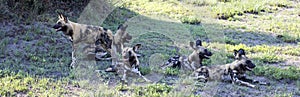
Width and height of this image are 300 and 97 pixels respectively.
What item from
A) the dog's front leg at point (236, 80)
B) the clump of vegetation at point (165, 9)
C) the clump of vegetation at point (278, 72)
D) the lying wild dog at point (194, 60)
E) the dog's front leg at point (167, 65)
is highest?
the clump of vegetation at point (165, 9)

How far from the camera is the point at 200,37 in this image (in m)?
7.31

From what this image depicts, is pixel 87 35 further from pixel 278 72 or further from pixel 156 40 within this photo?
pixel 278 72

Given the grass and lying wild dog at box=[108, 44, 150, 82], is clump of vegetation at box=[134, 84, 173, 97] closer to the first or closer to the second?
the grass

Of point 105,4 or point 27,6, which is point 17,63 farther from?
point 105,4

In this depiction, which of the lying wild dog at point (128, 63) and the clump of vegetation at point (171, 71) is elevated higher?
the lying wild dog at point (128, 63)

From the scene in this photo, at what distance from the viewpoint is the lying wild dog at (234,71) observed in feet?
16.1

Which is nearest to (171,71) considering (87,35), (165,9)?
(87,35)

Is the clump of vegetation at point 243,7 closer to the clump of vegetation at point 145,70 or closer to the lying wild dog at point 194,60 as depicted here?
the lying wild dog at point 194,60

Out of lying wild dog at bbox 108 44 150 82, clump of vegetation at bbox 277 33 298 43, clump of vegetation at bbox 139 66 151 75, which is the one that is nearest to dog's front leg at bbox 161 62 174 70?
clump of vegetation at bbox 139 66 151 75

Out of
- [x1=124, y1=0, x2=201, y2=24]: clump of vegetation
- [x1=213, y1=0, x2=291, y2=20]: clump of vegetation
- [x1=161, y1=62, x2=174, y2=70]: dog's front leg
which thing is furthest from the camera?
[x1=213, y1=0, x2=291, y2=20]: clump of vegetation

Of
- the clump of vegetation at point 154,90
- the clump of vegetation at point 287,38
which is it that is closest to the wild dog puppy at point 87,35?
the clump of vegetation at point 154,90

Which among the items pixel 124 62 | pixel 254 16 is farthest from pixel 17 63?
pixel 254 16

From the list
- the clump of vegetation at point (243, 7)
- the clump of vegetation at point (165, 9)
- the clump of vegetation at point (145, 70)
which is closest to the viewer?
the clump of vegetation at point (145, 70)

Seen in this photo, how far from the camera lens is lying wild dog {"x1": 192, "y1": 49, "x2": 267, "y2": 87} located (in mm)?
4918
